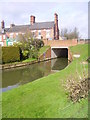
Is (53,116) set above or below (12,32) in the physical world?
below

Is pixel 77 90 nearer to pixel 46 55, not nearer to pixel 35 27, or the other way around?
pixel 46 55

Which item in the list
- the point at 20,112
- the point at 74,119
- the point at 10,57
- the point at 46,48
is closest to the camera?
the point at 74,119

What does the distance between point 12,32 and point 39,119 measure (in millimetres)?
41046

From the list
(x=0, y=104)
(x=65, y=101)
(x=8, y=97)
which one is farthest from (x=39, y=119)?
(x=8, y=97)

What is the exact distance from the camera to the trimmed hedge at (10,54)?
20.8 metres

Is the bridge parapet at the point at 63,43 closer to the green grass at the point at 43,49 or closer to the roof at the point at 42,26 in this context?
the green grass at the point at 43,49

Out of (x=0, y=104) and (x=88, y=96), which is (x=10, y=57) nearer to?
(x=0, y=104)

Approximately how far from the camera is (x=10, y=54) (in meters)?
21.8

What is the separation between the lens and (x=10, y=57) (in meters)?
21.7

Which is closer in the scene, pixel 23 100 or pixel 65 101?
pixel 65 101

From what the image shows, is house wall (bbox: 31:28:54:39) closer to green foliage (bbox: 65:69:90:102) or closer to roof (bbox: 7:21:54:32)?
roof (bbox: 7:21:54:32)

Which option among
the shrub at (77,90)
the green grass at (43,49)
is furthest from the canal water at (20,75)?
the green grass at (43,49)

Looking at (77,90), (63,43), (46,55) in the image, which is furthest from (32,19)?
(77,90)

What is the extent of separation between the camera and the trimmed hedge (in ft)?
68.2
